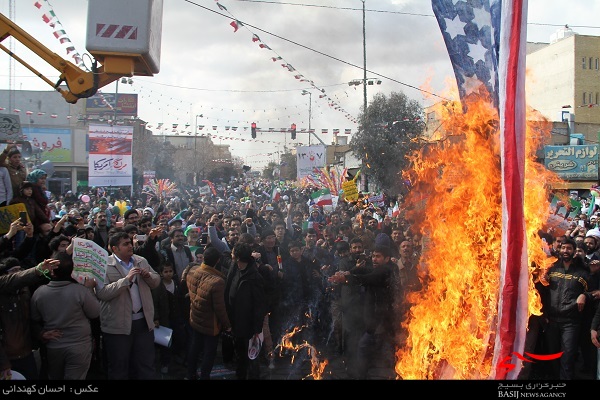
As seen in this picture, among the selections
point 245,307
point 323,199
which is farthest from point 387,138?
point 245,307

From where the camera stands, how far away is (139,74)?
19.5ft

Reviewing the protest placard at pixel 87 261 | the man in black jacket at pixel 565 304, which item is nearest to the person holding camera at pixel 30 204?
the protest placard at pixel 87 261

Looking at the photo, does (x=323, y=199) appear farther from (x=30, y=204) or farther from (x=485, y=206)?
(x=485, y=206)

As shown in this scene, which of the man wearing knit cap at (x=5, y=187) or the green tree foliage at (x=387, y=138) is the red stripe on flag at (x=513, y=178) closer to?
the man wearing knit cap at (x=5, y=187)

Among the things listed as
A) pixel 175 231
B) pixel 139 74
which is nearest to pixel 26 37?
pixel 139 74

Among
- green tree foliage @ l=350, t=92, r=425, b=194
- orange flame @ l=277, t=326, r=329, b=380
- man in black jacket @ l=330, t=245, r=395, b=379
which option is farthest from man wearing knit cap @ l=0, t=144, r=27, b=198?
green tree foliage @ l=350, t=92, r=425, b=194

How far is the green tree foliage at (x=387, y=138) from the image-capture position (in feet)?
65.2

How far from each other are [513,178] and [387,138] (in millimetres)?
17429

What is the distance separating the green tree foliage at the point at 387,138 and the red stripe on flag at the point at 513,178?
15674 mm

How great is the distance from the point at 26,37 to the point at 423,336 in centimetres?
586

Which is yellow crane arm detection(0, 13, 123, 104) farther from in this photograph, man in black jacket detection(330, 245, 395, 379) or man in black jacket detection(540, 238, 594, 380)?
man in black jacket detection(540, 238, 594, 380)

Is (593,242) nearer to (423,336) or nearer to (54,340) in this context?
(423,336)

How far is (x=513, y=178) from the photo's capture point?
11.6 feet

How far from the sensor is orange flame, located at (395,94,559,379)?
4367mm
